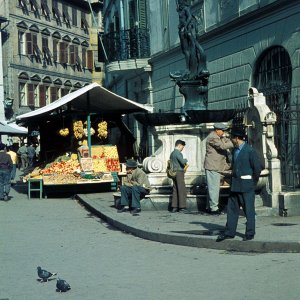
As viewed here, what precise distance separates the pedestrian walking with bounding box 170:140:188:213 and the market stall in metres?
6.74

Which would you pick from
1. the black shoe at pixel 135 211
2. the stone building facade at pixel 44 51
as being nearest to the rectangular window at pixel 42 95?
the stone building facade at pixel 44 51

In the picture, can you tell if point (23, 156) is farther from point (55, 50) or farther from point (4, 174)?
point (55, 50)

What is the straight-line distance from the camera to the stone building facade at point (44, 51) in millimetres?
52781

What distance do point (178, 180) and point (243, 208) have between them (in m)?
4.07

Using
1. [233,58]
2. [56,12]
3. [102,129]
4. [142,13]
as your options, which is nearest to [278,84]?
[233,58]

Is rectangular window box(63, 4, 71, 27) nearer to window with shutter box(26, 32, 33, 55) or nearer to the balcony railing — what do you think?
window with shutter box(26, 32, 33, 55)

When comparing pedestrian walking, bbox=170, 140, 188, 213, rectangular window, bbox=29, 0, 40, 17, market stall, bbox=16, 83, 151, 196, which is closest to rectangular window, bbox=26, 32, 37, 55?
rectangular window, bbox=29, 0, 40, 17

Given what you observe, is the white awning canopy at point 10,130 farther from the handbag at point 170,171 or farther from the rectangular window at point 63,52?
the rectangular window at point 63,52

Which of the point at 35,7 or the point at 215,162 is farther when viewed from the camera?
the point at 35,7

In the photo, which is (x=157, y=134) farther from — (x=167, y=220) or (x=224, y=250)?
(x=224, y=250)

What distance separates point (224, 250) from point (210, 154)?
366 centimetres

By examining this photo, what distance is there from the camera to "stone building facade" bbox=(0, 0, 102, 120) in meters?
52.8

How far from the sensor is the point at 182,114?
48.2 feet

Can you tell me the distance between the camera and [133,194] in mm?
14141
